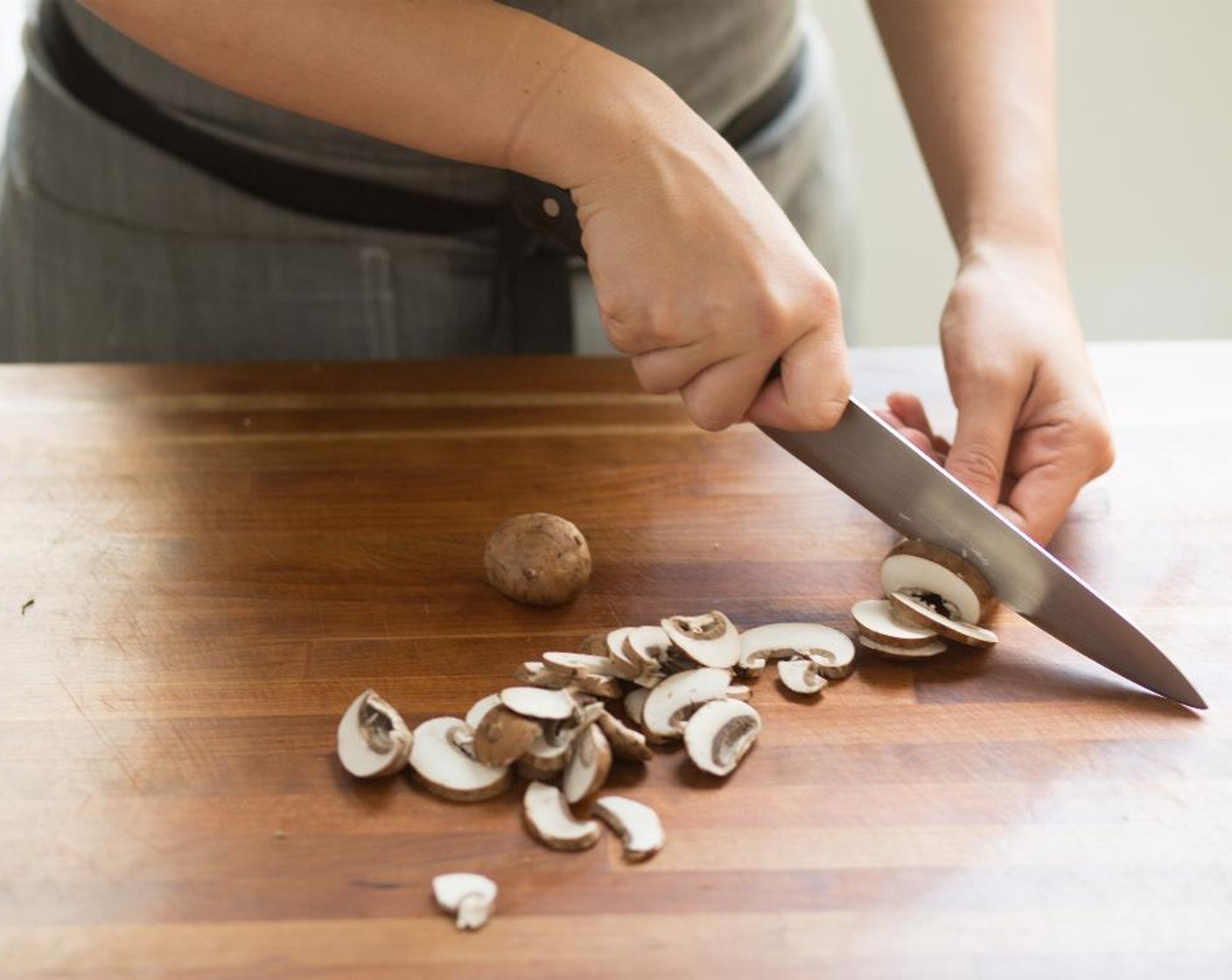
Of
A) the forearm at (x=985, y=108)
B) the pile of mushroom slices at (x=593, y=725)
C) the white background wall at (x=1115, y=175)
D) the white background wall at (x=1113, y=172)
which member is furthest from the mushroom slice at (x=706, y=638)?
the white background wall at (x=1113, y=172)

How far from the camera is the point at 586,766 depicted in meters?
1.03

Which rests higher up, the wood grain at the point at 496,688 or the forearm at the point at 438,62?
the forearm at the point at 438,62

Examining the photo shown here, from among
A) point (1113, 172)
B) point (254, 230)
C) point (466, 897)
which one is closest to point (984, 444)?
point (466, 897)

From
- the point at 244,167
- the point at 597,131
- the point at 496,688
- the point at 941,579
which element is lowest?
the point at 496,688

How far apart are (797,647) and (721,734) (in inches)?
5.8

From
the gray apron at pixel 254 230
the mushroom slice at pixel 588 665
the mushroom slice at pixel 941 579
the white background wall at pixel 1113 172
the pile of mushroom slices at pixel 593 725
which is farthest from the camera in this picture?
the white background wall at pixel 1113 172

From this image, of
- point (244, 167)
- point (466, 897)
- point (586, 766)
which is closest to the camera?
point (466, 897)

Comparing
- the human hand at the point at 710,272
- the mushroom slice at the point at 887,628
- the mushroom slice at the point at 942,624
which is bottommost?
the mushroom slice at the point at 887,628

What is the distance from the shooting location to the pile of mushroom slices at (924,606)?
46.6 inches

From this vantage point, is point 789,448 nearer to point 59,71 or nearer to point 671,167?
point 671,167

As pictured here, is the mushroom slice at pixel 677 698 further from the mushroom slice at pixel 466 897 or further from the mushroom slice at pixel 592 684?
the mushroom slice at pixel 466 897

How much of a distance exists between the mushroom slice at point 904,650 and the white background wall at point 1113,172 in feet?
6.77

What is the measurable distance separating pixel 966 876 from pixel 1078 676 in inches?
11.2

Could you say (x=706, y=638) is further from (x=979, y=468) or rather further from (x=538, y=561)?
(x=979, y=468)
